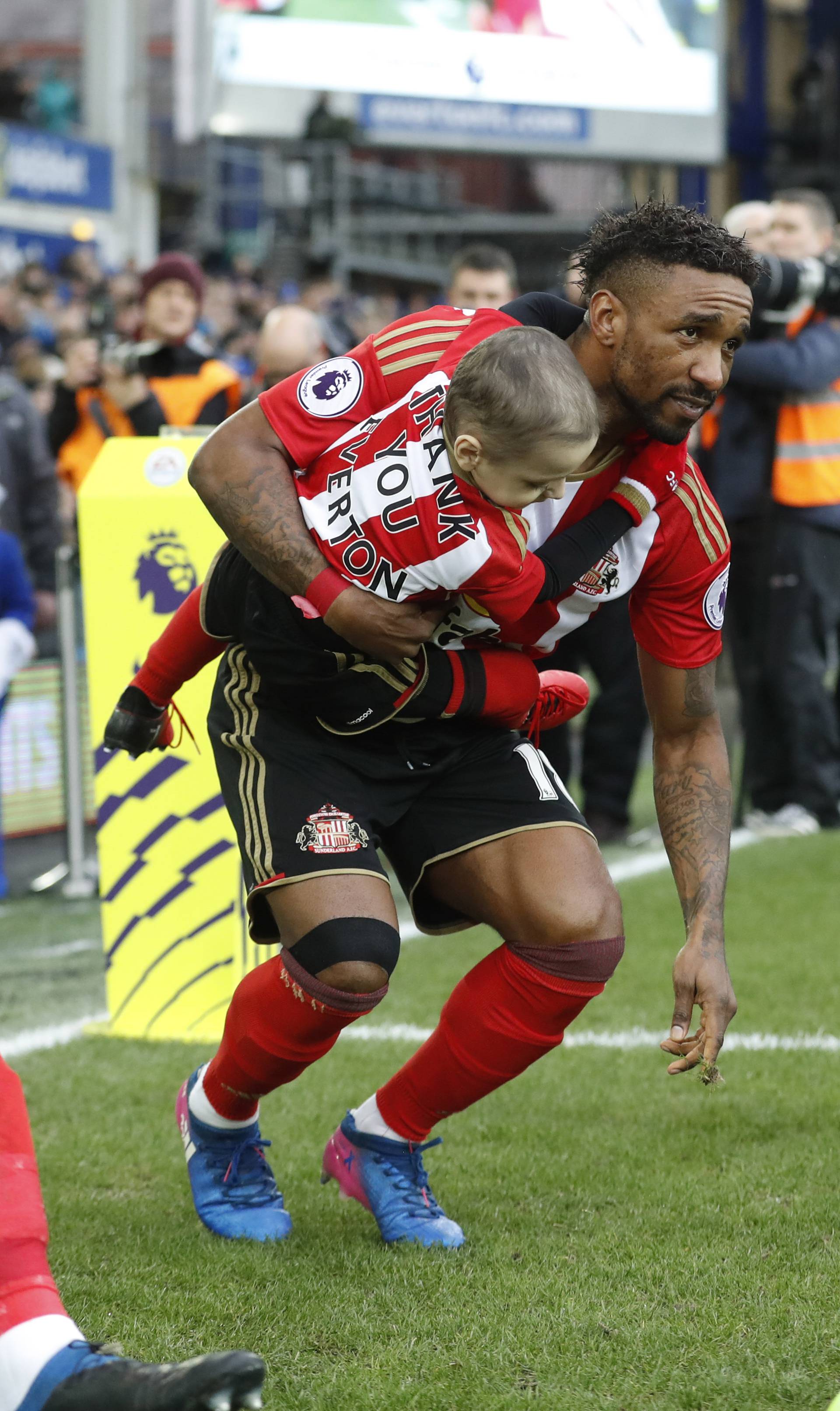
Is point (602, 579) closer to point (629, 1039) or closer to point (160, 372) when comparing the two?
point (629, 1039)

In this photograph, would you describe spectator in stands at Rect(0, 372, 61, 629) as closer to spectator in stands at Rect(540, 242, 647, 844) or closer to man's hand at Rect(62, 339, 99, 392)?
man's hand at Rect(62, 339, 99, 392)

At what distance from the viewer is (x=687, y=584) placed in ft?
9.98

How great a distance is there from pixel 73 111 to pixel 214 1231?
21522 mm

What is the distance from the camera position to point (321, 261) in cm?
1536

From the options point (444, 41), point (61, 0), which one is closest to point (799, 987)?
point (444, 41)

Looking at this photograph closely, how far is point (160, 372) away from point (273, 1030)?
462 cm

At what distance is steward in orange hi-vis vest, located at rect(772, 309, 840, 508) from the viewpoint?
686 centimetres

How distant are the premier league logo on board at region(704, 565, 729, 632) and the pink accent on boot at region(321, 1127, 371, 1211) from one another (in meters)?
1.13

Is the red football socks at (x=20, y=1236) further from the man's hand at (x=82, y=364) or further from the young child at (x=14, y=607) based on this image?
the man's hand at (x=82, y=364)

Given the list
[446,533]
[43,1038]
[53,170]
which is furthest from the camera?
[53,170]

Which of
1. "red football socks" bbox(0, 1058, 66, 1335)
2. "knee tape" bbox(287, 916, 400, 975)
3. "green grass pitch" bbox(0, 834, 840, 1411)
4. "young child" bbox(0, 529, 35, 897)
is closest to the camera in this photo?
"red football socks" bbox(0, 1058, 66, 1335)

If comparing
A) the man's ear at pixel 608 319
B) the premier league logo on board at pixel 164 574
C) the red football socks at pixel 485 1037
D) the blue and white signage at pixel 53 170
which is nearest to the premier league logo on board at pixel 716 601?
the man's ear at pixel 608 319

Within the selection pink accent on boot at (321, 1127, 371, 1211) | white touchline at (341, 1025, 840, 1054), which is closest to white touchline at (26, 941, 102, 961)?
white touchline at (341, 1025, 840, 1054)

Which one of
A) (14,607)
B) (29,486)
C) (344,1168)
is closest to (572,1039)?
(344,1168)
